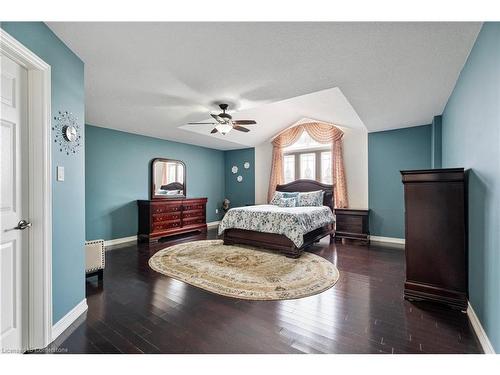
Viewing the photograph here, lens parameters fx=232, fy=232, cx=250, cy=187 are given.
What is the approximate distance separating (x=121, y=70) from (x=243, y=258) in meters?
2.95

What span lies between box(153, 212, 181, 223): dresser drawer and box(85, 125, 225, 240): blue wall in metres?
0.56

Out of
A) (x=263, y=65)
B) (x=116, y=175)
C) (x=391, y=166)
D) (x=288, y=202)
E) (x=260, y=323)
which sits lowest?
(x=260, y=323)

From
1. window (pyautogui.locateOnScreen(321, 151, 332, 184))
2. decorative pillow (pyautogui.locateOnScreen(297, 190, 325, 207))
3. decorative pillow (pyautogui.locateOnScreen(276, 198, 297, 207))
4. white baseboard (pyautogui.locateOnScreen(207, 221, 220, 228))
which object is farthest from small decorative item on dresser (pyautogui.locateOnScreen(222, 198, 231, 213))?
window (pyautogui.locateOnScreen(321, 151, 332, 184))

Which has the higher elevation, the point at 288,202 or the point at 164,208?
the point at 288,202

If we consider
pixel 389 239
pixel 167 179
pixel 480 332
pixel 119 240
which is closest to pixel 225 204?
pixel 167 179

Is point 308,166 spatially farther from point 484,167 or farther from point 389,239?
point 484,167

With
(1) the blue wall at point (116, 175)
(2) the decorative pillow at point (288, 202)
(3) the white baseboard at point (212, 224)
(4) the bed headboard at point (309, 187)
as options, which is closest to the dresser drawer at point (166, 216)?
(1) the blue wall at point (116, 175)

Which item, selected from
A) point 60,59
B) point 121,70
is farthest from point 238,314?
point 121,70

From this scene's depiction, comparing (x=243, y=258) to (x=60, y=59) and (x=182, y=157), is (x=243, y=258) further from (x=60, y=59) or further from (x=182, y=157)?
(x=182, y=157)

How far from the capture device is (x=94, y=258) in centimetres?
284

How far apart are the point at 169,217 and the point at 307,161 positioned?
12.3 feet

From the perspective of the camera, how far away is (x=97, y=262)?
2854 millimetres

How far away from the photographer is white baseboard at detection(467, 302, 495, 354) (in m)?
1.56

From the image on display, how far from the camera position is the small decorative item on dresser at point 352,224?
479 centimetres
